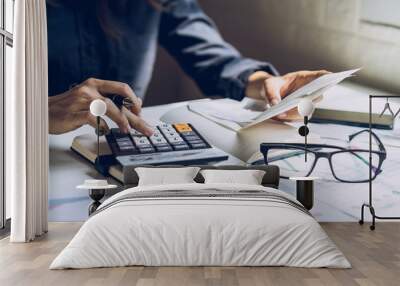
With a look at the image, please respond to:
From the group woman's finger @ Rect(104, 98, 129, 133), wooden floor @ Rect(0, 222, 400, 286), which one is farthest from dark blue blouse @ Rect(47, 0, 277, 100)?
wooden floor @ Rect(0, 222, 400, 286)

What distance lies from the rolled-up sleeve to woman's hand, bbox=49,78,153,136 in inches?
34.0

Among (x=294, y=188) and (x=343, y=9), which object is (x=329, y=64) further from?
(x=294, y=188)

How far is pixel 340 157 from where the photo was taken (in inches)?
300

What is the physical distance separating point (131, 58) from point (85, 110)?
907 mm

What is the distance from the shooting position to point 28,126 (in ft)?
19.8

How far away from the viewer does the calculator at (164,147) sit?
7496 mm

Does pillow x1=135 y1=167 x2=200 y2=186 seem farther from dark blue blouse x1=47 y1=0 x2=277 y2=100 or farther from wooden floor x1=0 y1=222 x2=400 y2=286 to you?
wooden floor x1=0 y1=222 x2=400 y2=286

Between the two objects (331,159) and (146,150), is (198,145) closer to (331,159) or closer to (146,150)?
(146,150)

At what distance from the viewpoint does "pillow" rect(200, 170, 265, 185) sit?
6.71 meters

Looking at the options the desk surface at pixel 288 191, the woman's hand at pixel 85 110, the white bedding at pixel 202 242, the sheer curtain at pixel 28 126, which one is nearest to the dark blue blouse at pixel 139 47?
the woman's hand at pixel 85 110

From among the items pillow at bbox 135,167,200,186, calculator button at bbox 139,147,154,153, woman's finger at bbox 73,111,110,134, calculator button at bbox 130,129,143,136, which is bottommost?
pillow at bbox 135,167,200,186

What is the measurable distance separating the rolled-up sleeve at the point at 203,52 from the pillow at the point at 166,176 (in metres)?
1.31

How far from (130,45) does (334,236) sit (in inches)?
140

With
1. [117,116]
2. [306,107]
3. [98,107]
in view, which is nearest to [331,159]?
[306,107]
